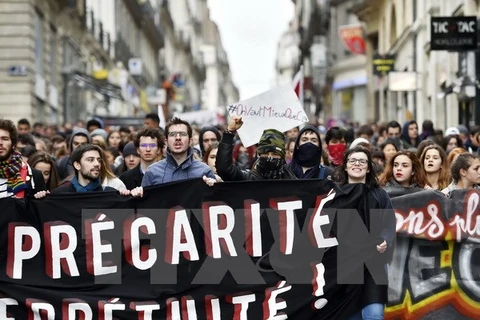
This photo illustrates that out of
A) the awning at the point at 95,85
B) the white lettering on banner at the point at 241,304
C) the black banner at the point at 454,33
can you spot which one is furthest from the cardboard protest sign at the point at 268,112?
the awning at the point at 95,85

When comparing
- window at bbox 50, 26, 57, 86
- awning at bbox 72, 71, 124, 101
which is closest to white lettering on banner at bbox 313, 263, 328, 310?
window at bbox 50, 26, 57, 86

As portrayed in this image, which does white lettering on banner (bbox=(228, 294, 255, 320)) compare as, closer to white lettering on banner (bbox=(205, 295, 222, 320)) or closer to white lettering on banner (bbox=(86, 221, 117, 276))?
white lettering on banner (bbox=(205, 295, 222, 320))

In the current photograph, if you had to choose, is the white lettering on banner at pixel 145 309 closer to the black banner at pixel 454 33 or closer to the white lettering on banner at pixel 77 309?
the white lettering on banner at pixel 77 309

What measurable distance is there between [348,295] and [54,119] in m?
27.6

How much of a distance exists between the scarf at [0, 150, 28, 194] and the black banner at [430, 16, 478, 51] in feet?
35.9

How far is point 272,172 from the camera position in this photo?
830cm

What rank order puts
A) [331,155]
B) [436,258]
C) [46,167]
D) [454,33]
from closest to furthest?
1. [436,258]
2. [46,167]
3. [331,155]
4. [454,33]

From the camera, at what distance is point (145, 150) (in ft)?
33.8

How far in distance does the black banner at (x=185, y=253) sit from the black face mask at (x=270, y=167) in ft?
0.51

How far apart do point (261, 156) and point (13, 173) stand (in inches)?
66.0

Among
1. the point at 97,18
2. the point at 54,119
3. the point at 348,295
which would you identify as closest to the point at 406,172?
the point at 348,295

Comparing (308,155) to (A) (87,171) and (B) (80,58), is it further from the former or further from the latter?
(B) (80,58)

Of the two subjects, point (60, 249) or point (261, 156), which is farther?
point (261, 156)

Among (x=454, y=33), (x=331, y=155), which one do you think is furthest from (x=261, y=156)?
(x=454, y=33)
